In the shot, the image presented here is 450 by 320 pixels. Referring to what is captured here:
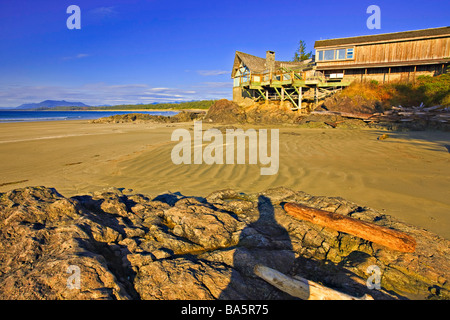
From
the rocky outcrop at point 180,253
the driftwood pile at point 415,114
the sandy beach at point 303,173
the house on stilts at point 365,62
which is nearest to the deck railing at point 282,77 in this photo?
the house on stilts at point 365,62

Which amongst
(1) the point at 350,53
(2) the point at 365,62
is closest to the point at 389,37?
(2) the point at 365,62

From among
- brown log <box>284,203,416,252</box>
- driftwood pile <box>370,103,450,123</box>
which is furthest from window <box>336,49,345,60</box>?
brown log <box>284,203,416,252</box>

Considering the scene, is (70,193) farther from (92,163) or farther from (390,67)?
(390,67)

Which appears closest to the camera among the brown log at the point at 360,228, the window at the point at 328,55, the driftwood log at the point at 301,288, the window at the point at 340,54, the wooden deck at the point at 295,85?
the driftwood log at the point at 301,288

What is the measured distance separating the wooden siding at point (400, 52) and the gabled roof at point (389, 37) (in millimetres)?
325

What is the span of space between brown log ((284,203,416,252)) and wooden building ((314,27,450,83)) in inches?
831

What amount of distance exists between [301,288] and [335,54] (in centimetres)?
2446

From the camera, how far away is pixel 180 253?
115 inches

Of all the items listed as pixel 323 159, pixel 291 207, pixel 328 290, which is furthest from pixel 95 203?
pixel 323 159

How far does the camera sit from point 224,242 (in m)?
3.16

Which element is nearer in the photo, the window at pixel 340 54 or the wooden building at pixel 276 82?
the wooden building at pixel 276 82

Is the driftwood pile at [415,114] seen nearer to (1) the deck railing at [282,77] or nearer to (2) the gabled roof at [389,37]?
(1) the deck railing at [282,77]

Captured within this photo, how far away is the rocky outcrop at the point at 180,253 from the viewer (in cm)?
212

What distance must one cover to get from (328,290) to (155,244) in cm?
184
